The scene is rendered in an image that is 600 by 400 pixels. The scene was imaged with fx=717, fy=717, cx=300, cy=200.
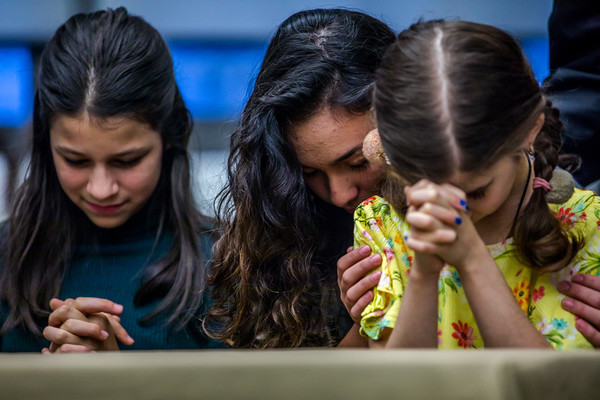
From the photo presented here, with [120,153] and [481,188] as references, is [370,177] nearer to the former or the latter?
[481,188]

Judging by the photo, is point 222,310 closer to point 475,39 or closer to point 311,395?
point 475,39

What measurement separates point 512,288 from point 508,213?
13 centimetres

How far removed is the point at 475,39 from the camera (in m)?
1.08

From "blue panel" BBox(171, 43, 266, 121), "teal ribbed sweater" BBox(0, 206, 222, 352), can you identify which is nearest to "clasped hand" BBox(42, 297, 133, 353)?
"teal ribbed sweater" BBox(0, 206, 222, 352)

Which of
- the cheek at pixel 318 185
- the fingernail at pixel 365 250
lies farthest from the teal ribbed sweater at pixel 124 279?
the fingernail at pixel 365 250

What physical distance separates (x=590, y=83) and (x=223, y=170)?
0.94m

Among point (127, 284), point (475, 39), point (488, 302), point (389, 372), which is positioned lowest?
point (127, 284)

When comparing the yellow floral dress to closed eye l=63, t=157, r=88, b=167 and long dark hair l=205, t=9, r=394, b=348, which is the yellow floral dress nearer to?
long dark hair l=205, t=9, r=394, b=348

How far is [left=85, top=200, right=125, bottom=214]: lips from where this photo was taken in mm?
1788

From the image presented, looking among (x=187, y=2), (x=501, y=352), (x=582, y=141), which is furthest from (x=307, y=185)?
(x=187, y=2)

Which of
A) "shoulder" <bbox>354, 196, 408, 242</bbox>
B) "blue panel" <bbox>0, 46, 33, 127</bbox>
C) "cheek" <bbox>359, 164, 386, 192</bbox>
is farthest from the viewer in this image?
"blue panel" <bbox>0, 46, 33, 127</bbox>

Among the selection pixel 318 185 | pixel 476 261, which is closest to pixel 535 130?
pixel 476 261

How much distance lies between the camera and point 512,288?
1.25m

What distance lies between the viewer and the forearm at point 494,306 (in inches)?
40.7
